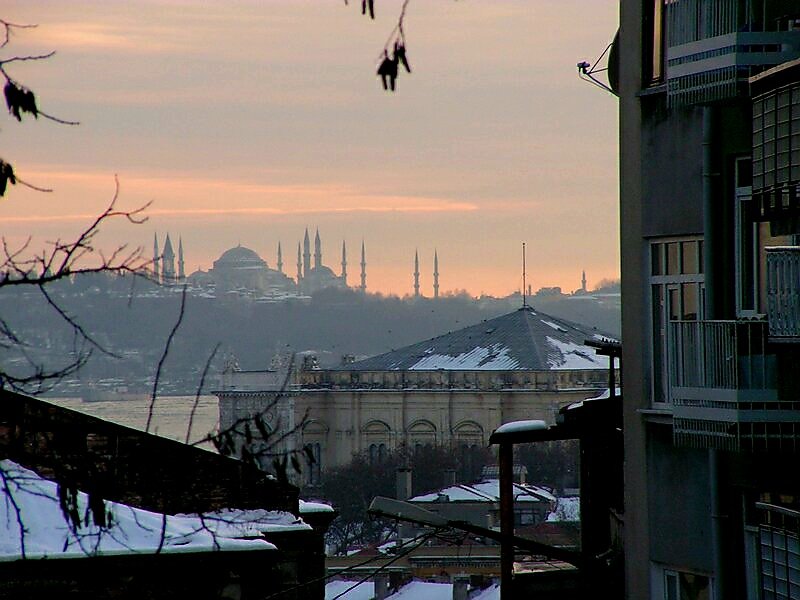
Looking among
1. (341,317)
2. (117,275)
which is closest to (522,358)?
(341,317)

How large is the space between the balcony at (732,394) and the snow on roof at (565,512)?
139ft

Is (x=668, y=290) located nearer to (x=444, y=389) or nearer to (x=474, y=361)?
(x=444, y=389)

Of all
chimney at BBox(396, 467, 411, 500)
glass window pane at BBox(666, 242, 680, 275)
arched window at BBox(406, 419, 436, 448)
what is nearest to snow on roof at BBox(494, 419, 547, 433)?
glass window pane at BBox(666, 242, 680, 275)

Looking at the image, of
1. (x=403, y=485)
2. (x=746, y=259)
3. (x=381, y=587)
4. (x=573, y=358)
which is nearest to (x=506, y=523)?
(x=746, y=259)

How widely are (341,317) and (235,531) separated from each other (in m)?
168

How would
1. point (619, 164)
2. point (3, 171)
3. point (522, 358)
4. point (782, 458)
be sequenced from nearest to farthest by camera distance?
→ point (3, 171) < point (782, 458) < point (619, 164) < point (522, 358)

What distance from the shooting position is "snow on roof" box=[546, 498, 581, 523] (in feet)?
177

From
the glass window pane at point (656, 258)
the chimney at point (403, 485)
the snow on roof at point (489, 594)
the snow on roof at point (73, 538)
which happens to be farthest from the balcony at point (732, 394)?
the chimney at point (403, 485)

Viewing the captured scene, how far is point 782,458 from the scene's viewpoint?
10.0 metres

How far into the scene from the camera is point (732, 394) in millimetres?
9844

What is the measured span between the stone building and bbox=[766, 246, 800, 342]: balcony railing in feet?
308

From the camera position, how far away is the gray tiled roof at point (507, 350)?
353 feet

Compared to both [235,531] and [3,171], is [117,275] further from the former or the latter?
[235,531]

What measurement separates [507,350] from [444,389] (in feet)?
14.2
